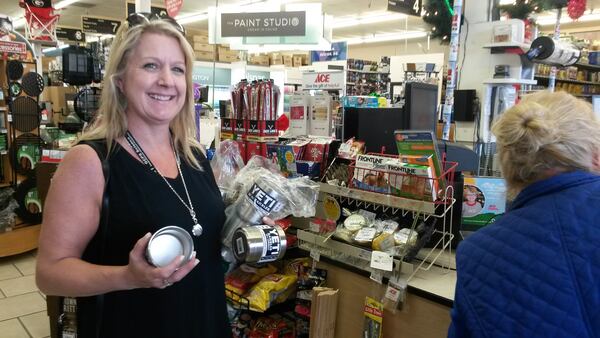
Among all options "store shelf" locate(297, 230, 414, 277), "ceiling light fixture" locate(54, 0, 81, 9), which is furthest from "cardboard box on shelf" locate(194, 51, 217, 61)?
"store shelf" locate(297, 230, 414, 277)

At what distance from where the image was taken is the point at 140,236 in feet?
3.68

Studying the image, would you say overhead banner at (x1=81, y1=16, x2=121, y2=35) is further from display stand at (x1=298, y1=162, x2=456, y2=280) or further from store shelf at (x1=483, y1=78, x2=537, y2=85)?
display stand at (x1=298, y1=162, x2=456, y2=280)

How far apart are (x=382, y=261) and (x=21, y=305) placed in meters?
3.22

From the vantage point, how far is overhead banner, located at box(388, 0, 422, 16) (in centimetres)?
535

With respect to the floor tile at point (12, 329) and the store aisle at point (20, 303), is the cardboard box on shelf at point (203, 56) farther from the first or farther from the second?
the floor tile at point (12, 329)

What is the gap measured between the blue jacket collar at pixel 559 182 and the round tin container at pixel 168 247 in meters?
0.80

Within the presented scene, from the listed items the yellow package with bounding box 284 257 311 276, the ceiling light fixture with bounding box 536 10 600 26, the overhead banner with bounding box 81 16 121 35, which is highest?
the ceiling light fixture with bounding box 536 10 600 26

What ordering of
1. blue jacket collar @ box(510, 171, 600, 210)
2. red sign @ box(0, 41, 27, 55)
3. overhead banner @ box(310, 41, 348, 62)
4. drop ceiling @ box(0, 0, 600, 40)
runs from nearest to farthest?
blue jacket collar @ box(510, 171, 600, 210) → red sign @ box(0, 41, 27, 55) → overhead banner @ box(310, 41, 348, 62) → drop ceiling @ box(0, 0, 600, 40)

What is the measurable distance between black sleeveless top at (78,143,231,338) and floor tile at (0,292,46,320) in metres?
2.81

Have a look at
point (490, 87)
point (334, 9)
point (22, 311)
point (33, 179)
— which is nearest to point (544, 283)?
point (490, 87)

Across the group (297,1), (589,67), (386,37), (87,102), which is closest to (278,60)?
(297,1)

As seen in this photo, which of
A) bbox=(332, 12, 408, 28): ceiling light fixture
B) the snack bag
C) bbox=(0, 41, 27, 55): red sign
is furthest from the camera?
bbox=(332, 12, 408, 28): ceiling light fixture

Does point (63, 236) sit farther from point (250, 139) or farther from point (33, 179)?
point (33, 179)

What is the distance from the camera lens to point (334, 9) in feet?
39.0
